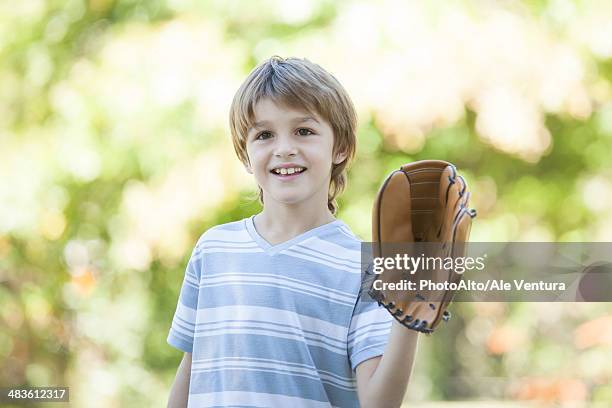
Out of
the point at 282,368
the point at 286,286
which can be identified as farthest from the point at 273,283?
the point at 282,368

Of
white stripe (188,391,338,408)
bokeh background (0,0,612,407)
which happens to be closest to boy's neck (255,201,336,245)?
white stripe (188,391,338,408)

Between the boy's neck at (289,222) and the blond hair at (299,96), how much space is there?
91 millimetres

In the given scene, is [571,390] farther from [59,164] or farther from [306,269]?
[306,269]

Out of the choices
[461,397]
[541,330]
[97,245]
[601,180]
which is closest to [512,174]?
[601,180]

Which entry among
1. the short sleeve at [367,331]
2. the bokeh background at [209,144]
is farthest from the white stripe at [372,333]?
the bokeh background at [209,144]

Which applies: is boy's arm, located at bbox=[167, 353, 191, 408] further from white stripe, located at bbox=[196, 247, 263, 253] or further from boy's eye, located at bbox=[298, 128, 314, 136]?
boy's eye, located at bbox=[298, 128, 314, 136]

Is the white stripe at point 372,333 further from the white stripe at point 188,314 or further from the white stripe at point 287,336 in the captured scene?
the white stripe at point 188,314

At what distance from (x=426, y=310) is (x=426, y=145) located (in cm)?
254

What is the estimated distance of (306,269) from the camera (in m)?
1.30

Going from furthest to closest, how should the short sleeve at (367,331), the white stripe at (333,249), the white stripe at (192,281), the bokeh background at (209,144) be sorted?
the bokeh background at (209,144), the white stripe at (192,281), the white stripe at (333,249), the short sleeve at (367,331)

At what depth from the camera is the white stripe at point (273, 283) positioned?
1268mm

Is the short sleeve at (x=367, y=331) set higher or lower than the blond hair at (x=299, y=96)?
lower

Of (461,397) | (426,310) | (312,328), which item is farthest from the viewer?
(461,397)

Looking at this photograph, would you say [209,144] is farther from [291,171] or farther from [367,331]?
[367,331]
